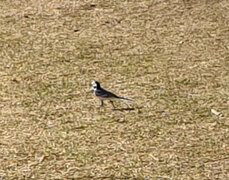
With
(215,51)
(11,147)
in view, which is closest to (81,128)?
(11,147)

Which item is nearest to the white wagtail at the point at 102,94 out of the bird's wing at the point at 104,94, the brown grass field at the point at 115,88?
the bird's wing at the point at 104,94

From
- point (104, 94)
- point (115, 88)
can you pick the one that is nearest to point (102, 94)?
point (104, 94)

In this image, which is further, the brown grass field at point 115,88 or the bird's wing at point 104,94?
the bird's wing at point 104,94

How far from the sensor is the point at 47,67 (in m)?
8.75

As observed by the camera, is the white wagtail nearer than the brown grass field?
No

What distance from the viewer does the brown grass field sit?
254 inches

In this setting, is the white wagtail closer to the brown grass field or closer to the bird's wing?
the bird's wing

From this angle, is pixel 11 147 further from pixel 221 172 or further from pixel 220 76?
pixel 220 76

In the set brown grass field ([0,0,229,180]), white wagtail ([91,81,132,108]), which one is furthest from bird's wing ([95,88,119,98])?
brown grass field ([0,0,229,180])

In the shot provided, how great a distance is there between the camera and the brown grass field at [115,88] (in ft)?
21.2

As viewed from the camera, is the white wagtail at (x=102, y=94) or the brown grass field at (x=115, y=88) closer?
the brown grass field at (x=115, y=88)

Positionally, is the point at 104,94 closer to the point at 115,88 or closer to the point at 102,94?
the point at 102,94

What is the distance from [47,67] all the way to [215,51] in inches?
104

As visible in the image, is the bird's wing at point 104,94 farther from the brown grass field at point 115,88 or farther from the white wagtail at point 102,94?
the brown grass field at point 115,88
